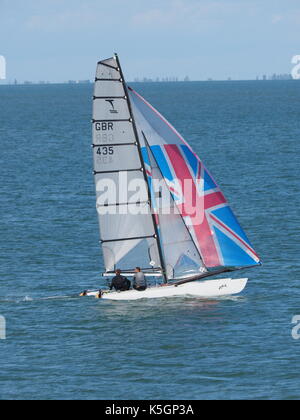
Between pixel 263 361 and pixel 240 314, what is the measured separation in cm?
574

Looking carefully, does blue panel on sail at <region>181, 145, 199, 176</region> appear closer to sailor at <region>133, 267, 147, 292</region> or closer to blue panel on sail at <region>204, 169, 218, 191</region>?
blue panel on sail at <region>204, 169, 218, 191</region>

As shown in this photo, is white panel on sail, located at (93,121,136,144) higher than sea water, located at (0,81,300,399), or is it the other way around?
white panel on sail, located at (93,121,136,144)

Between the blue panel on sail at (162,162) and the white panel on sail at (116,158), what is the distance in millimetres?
1081

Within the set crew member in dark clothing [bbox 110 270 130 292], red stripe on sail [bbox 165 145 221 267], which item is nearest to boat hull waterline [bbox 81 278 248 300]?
crew member in dark clothing [bbox 110 270 130 292]

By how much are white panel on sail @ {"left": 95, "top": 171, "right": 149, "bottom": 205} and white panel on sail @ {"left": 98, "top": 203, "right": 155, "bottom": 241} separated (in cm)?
36

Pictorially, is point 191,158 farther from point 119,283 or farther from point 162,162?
point 119,283

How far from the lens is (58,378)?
37750 millimetres

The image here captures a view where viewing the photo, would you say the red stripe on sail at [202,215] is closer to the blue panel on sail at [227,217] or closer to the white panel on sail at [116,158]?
the blue panel on sail at [227,217]

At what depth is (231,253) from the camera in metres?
46.4

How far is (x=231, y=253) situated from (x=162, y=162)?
17.0 ft

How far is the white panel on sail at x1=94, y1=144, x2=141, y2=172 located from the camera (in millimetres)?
44312

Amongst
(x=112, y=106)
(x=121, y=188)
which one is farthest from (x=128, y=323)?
(x=112, y=106)

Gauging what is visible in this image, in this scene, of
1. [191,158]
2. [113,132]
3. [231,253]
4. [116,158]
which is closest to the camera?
[113,132]
